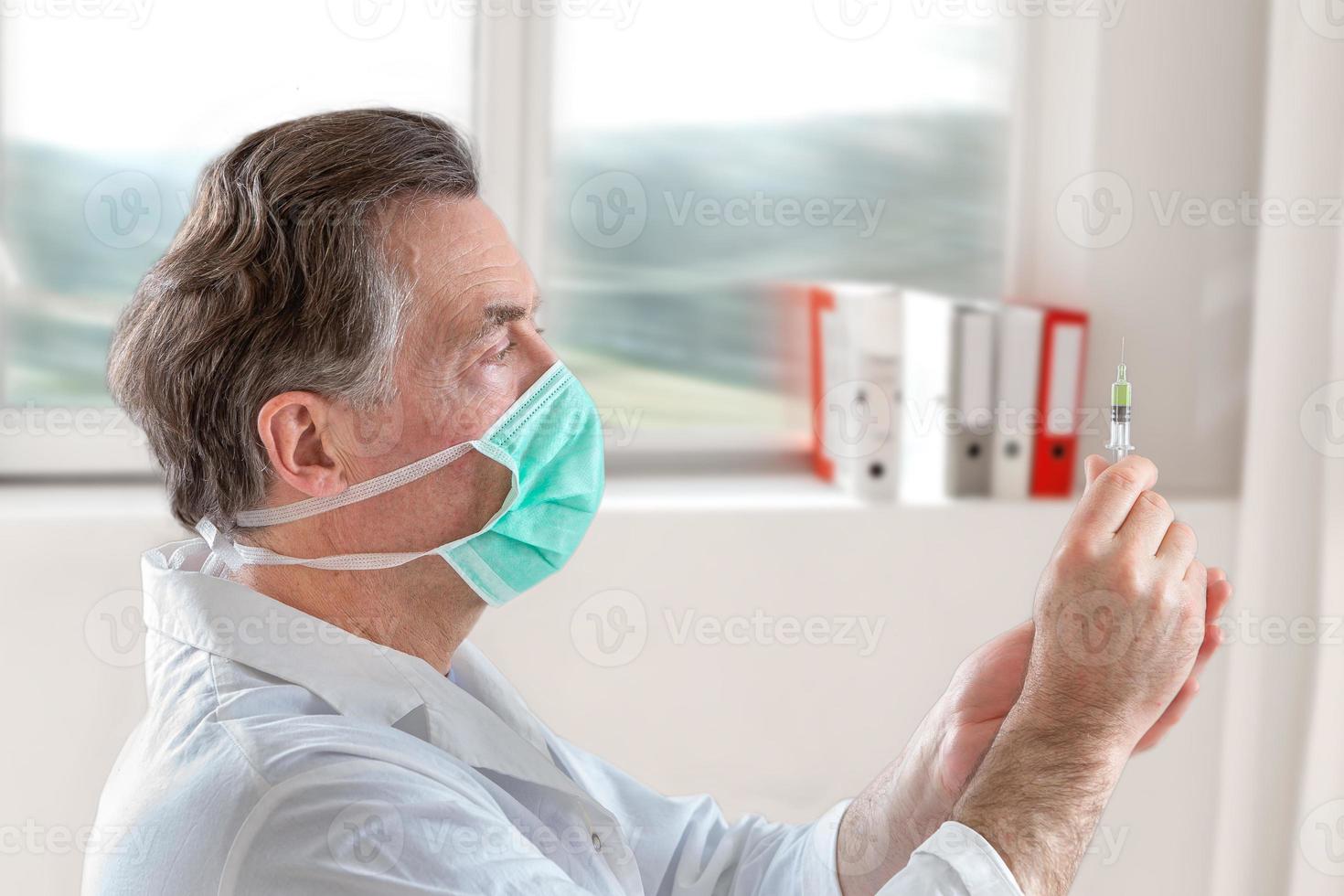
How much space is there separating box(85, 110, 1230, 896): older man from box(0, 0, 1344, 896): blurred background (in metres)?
0.85

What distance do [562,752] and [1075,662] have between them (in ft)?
1.92

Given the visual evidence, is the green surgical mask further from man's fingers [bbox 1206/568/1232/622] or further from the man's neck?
man's fingers [bbox 1206/568/1232/622]

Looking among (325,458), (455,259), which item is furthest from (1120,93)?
(325,458)

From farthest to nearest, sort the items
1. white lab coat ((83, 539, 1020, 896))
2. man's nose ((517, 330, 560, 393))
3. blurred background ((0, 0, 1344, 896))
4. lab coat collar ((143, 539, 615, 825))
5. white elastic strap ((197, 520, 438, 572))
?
blurred background ((0, 0, 1344, 896)) < man's nose ((517, 330, 560, 393)) < white elastic strap ((197, 520, 438, 572)) < lab coat collar ((143, 539, 615, 825)) < white lab coat ((83, 539, 1020, 896))

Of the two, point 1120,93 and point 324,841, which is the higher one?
point 1120,93

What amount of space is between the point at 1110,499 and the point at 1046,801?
253 mm

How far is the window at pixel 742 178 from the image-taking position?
2482mm

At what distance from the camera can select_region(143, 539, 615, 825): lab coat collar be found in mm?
1100

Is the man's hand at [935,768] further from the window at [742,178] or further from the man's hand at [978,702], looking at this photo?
the window at [742,178]

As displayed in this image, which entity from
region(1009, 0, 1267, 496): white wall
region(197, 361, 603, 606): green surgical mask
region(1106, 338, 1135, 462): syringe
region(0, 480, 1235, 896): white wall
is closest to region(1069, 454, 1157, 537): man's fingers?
region(1106, 338, 1135, 462): syringe

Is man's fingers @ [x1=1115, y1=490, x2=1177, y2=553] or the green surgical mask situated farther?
the green surgical mask

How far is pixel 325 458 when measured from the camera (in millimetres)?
1219

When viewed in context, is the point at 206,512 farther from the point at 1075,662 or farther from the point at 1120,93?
the point at 1120,93

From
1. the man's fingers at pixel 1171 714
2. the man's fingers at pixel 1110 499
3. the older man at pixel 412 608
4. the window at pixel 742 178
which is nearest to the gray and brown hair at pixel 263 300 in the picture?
the older man at pixel 412 608
